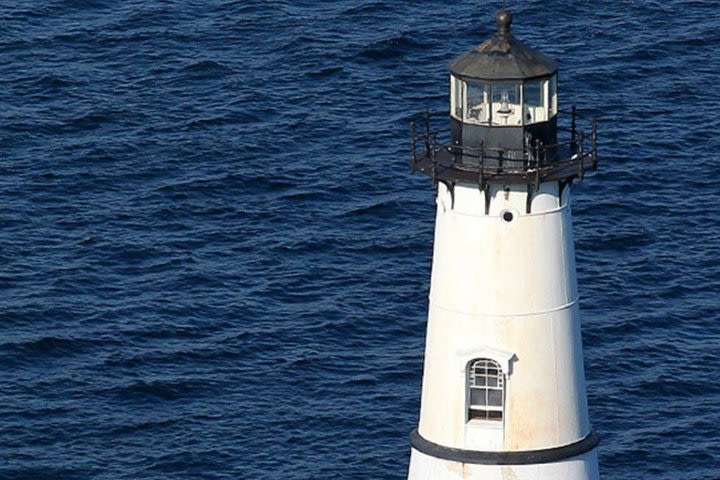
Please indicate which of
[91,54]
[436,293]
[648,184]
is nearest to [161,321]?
[648,184]

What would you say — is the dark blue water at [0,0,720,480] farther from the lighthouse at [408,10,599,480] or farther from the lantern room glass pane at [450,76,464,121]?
the lantern room glass pane at [450,76,464,121]

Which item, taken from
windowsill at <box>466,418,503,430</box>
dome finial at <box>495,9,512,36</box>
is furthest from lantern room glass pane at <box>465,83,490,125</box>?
windowsill at <box>466,418,503,430</box>

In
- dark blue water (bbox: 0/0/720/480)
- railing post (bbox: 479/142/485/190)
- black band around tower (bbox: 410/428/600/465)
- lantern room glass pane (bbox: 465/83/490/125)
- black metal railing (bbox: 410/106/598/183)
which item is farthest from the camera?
dark blue water (bbox: 0/0/720/480)

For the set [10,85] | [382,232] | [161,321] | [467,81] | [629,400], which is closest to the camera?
[467,81]

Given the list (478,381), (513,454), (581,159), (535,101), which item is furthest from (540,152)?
(513,454)

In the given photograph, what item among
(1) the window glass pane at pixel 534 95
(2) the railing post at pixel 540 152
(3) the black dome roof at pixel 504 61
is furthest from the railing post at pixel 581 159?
(3) the black dome roof at pixel 504 61

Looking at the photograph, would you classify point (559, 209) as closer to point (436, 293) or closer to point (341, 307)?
point (436, 293)
